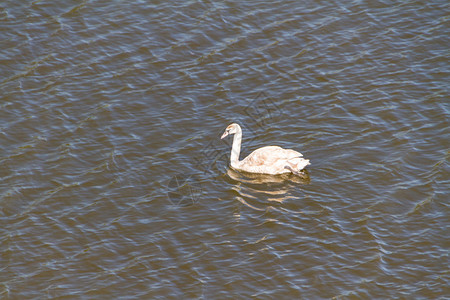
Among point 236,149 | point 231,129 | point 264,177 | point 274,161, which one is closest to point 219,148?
point 236,149

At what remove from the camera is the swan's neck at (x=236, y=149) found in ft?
54.2

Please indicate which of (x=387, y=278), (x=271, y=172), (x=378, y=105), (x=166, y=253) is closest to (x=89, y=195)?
(x=166, y=253)

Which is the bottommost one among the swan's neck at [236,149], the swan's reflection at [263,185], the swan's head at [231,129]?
the swan's reflection at [263,185]

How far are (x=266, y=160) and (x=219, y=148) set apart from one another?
1.69 meters

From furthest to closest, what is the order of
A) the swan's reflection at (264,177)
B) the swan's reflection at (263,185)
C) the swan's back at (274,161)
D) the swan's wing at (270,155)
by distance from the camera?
1. the swan's reflection at (264,177)
2. the swan's wing at (270,155)
3. the swan's back at (274,161)
4. the swan's reflection at (263,185)

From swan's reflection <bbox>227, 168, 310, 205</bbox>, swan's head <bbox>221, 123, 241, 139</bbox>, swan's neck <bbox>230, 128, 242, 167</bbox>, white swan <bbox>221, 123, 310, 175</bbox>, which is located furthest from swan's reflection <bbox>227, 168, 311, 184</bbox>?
swan's head <bbox>221, 123, 241, 139</bbox>

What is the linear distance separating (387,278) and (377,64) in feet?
26.9

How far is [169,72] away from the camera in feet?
62.4

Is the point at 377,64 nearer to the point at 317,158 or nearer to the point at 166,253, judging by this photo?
the point at 317,158

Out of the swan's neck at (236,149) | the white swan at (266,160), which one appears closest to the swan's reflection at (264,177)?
the white swan at (266,160)

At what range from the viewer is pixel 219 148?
17047 millimetres

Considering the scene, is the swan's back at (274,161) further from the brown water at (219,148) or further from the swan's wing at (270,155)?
the brown water at (219,148)

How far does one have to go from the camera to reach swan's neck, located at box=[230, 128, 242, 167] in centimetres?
1652

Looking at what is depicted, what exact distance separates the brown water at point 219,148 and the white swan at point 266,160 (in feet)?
0.95
